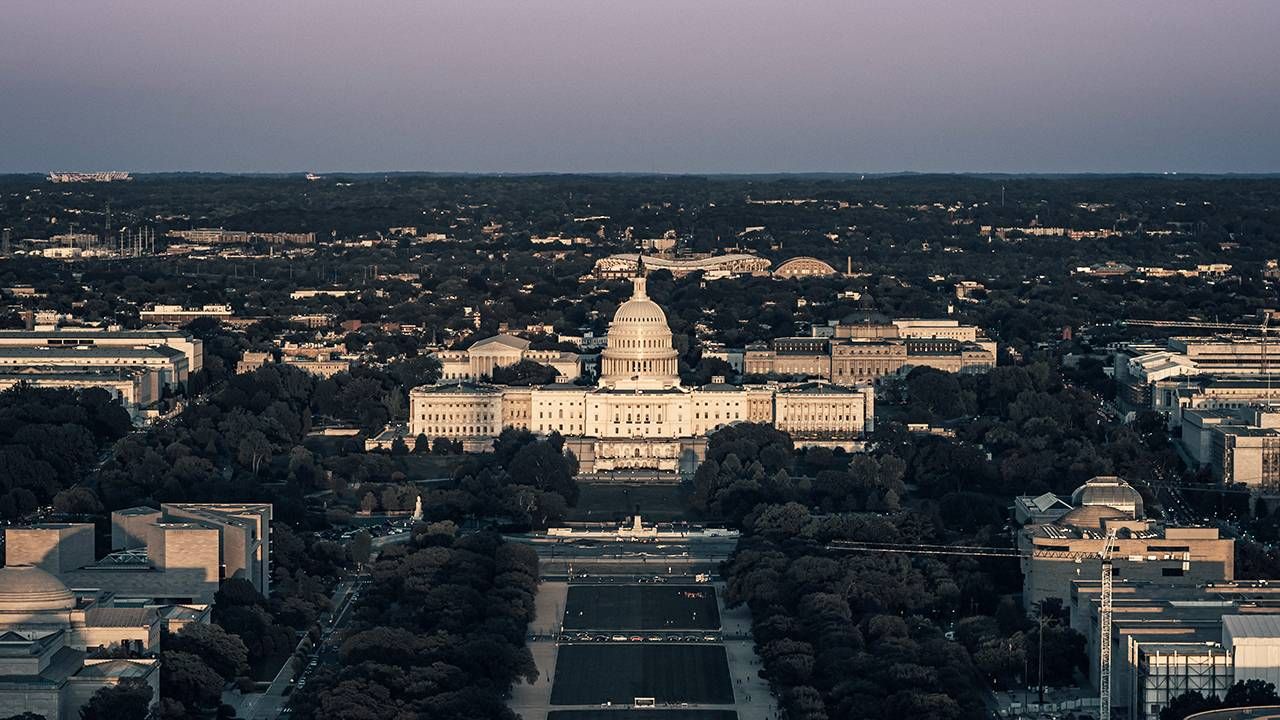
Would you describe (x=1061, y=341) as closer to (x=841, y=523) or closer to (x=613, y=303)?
(x=613, y=303)

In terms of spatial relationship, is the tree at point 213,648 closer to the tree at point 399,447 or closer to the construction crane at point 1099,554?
the construction crane at point 1099,554

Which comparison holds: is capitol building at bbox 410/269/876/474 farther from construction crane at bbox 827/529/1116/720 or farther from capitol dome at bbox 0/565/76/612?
capitol dome at bbox 0/565/76/612

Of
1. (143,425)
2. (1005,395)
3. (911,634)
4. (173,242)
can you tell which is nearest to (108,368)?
(143,425)

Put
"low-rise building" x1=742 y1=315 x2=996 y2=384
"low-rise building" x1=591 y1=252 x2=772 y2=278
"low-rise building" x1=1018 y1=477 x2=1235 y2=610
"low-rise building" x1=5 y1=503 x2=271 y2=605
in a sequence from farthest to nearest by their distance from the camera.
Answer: "low-rise building" x1=591 y1=252 x2=772 y2=278
"low-rise building" x1=742 y1=315 x2=996 y2=384
"low-rise building" x1=1018 y1=477 x2=1235 y2=610
"low-rise building" x1=5 y1=503 x2=271 y2=605

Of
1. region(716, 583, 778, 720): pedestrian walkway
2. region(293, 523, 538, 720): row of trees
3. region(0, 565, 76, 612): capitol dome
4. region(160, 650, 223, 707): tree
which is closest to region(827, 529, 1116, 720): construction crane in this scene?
region(716, 583, 778, 720): pedestrian walkway

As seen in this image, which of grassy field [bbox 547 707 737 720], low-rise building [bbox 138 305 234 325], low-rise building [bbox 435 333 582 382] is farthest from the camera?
low-rise building [bbox 138 305 234 325]

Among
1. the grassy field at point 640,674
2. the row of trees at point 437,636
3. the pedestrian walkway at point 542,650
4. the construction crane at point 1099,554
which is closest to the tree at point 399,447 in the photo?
the row of trees at point 437,636
